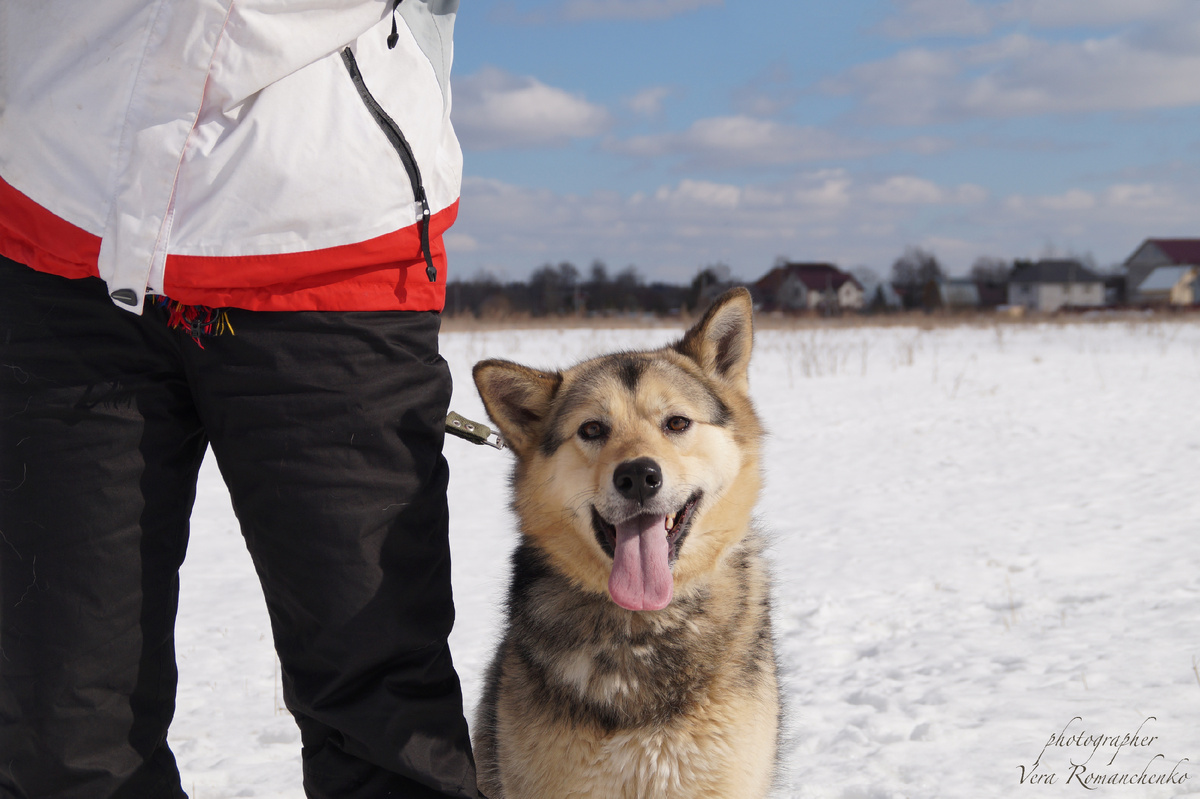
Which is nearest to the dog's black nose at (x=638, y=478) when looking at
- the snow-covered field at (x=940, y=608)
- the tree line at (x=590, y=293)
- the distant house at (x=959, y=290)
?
the snow-covered field at (x=940, y=608)

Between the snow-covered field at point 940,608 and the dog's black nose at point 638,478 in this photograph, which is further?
the snow-covered field at point 940,608

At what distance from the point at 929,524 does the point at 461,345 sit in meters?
11.1

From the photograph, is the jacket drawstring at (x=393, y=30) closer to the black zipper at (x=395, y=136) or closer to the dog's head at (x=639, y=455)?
the black zipper at (x=395, y=136)

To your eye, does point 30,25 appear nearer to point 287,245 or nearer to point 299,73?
point 299,73

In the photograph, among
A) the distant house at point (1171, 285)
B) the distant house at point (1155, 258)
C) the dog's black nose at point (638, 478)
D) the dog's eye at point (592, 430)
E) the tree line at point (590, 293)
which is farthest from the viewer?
the distant house at point (1155, 258)

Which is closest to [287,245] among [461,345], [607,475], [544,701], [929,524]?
[607,475]

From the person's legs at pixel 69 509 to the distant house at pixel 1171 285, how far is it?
78385mm

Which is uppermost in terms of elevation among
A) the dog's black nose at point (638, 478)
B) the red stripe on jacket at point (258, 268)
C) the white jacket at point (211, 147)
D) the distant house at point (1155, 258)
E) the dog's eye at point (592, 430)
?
the distant house at point (1155, 258)

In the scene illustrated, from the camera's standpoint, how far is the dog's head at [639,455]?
2.39 meters

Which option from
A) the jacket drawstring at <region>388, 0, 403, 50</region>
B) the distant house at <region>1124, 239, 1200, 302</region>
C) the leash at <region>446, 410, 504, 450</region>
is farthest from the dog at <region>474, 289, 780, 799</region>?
the distant house at <region>1124, 239, 1200, 302</region>

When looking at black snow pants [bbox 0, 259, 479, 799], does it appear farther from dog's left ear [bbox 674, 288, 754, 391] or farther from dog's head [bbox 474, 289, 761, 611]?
dog's left ear [bbox 674, 288, 754, 391]

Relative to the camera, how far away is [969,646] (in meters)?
3.84

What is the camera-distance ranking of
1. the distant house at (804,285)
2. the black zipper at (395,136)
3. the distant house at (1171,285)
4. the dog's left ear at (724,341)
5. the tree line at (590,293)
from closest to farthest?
the black zipper at (395,136) < the dog's left ear at (724,341) < the tree line at (590,293) < the distant house at (1171,285) < the distant house at (804,285)

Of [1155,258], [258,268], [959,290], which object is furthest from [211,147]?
[1155,258]
